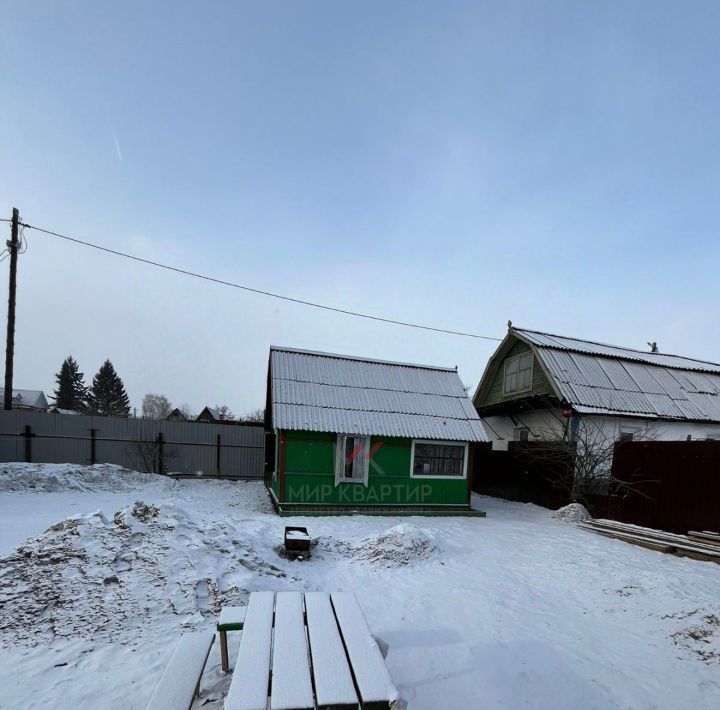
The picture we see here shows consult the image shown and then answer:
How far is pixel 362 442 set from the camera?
11.2 m

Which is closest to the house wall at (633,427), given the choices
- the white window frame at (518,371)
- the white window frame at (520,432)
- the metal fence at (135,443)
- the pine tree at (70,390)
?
the white window frame at (520,432)

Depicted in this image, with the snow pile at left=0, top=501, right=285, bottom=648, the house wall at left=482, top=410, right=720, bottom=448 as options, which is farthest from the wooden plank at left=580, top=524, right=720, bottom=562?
the snow pile at left=0, top=501, right=285, bottom=648

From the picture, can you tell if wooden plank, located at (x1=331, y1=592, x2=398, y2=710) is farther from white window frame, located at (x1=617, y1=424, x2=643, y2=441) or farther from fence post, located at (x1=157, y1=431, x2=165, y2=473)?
fence post, located at (x1=157, y1=431, x2=165, y2=473)

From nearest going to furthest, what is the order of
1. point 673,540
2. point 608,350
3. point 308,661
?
point 308,661 → point 673,540 → point 608,350

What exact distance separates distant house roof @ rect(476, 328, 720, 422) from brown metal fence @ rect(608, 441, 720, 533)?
266 centimetres

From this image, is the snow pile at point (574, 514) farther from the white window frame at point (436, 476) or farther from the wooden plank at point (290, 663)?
the wooden plank at point (290, 663)

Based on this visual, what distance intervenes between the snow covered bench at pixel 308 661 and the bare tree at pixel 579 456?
9821 mm

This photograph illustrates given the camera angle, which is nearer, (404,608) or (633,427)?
(404,608)

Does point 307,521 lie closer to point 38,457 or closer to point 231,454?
point 231,454

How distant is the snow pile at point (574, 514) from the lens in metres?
10.6

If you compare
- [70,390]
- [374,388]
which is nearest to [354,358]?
[374,388]

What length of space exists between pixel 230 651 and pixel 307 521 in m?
6.09

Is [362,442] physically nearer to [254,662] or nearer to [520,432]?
[520,432]

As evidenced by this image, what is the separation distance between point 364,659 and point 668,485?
31.5ft
